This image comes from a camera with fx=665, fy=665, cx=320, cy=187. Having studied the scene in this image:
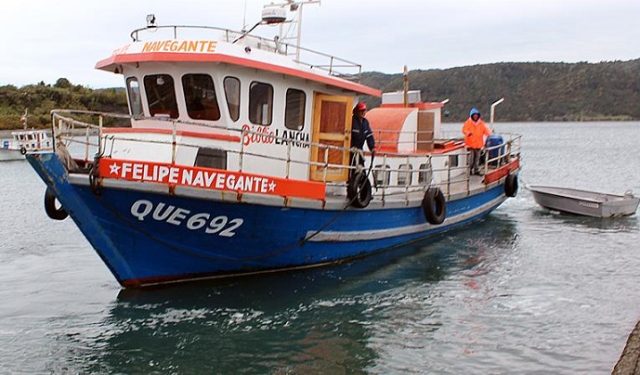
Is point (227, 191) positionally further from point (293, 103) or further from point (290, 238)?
point (293, 103)

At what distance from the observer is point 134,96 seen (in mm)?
10156

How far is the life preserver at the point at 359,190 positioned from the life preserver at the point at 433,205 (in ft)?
7.07

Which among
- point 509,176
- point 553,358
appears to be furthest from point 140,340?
point 509,176

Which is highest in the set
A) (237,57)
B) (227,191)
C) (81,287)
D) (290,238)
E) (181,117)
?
(237,57)

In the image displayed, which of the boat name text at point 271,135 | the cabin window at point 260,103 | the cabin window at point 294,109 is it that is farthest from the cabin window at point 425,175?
the cabin window at point 260,103

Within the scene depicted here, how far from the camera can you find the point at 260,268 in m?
10.2

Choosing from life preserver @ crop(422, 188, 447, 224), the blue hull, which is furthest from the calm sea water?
life preserver @ crop(422, 188, 447, 224)

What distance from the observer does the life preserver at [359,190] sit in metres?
10.3

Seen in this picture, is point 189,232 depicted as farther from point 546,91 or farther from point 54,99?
point 546,91

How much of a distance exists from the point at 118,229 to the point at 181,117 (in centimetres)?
192

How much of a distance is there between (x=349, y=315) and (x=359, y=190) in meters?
2.27

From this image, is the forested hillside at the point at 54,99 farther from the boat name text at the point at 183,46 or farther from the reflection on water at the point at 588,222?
the boat name text at the point at 183,46

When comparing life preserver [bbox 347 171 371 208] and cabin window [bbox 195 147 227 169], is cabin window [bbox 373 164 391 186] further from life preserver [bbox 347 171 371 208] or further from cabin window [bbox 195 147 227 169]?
cabin window [bbox 195 147 227 169]

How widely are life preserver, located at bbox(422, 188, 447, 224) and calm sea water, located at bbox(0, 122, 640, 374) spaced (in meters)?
0.73
